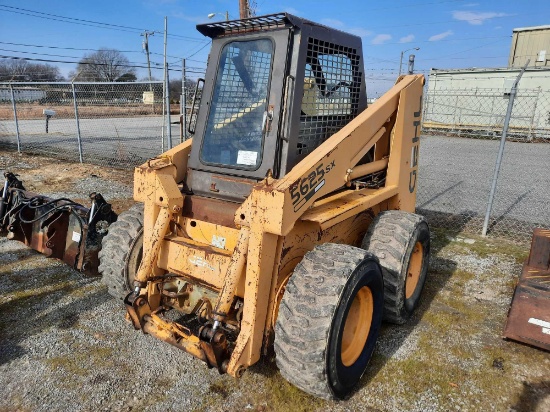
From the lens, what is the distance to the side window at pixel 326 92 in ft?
10.5

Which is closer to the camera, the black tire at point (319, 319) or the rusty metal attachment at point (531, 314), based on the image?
the black tire at point (319, 319)

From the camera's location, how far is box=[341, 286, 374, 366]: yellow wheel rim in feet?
9.85

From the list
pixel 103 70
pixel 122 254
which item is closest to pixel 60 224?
pixel 122 254

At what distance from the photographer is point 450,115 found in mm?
21078

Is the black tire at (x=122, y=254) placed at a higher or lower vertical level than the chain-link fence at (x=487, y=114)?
lower

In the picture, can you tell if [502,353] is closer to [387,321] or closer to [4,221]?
[387,321]

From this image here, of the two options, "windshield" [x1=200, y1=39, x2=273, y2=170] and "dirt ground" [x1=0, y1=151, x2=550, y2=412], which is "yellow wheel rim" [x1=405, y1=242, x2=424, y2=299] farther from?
"windshield" [x1=200, y1=39, x2=273, y2=170]

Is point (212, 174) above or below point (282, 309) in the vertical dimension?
above

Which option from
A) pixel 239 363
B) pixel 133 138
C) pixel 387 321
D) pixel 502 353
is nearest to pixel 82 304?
pixel 239 363

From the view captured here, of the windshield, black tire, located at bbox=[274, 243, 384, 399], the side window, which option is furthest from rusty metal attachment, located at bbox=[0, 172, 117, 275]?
black tire, located at bbox=[274, 243, 384, 399]

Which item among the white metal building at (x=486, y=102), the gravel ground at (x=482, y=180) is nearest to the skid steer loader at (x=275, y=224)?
the gravel ground at (x=482, y=180)

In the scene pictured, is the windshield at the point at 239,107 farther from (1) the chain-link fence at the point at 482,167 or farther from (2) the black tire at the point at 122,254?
(1) the chain-link fence at the point at 482,167

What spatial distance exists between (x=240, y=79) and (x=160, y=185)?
103cm

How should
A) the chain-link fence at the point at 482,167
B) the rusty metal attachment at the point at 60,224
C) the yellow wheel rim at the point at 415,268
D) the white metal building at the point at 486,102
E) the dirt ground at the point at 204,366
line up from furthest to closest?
1. the white metal building at the point at 486,102
2. the chain-link fence at the point at 482,167
3. the yellow wheel rim at the point at 415,268
4. the rusty metal attachment at the point at 60,224
5. the dirt ground at the point at 204,366
